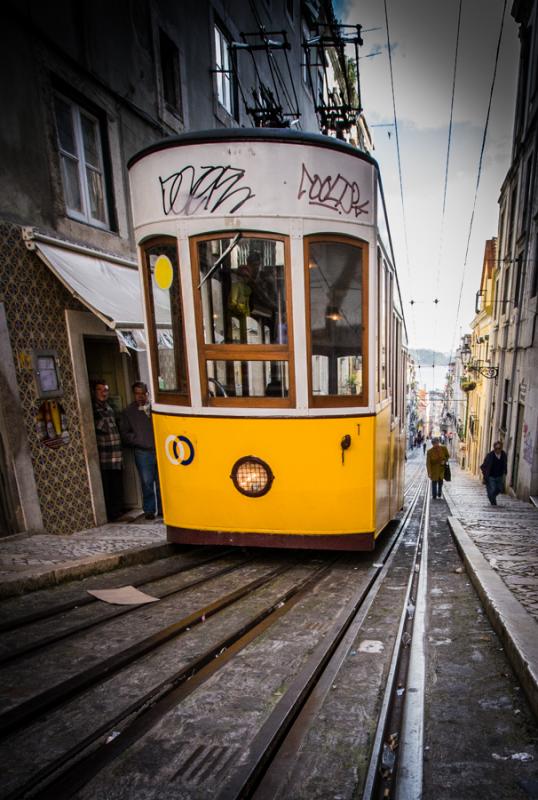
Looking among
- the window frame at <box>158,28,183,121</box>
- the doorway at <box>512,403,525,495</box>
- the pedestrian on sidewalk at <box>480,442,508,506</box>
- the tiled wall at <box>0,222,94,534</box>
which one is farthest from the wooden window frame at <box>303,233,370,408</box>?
the doorway at <box>512,403,525,495</box>

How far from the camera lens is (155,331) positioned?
156 inches

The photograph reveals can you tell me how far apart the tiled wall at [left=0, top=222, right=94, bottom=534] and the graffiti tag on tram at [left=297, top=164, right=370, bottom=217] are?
3.54m

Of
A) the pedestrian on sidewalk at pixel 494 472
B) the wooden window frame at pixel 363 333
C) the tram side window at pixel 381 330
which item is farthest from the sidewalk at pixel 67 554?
the pedestrian on sidewalk at pixel 494 472

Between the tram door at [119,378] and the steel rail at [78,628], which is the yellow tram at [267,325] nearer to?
the steel rail at [78,628]

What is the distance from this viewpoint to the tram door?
668 centimetres

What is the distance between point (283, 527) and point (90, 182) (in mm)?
5964

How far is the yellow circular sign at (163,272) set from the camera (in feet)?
12.1

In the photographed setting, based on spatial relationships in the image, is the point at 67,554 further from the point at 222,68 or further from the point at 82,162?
the point at 222,68

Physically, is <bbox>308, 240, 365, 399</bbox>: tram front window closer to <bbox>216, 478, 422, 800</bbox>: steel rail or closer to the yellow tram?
the yellow tram

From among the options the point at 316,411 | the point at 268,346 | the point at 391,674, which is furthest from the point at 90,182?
the point at 391,674

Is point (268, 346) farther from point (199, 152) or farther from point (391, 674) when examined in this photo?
Result: point (391, 674)

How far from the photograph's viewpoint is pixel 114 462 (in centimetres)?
616

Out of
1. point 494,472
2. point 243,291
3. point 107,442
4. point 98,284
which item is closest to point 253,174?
point 243,291

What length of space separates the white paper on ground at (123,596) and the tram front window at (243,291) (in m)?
2.16
